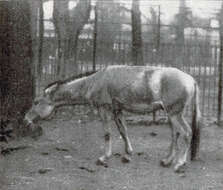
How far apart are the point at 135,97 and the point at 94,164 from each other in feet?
3.84

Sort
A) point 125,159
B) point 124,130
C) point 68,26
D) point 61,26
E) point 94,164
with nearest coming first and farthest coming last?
1. point 94,164
2. point 125,159
3. point 124,130
4. point 61,26
5. point 68,26

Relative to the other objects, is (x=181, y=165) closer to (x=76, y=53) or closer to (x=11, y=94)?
(x=11, y=94)

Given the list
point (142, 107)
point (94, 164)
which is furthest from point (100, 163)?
point (142, 107)

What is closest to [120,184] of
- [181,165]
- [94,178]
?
[94,178]

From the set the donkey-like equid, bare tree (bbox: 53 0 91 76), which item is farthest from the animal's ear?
bare tree (bbox: 53 0 91 76)

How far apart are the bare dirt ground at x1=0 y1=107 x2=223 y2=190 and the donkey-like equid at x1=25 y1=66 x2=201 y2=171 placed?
0.97 feet

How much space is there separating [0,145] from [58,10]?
854cm

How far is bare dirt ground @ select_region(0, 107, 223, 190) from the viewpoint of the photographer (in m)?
6.44

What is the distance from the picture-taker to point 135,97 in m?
7.36

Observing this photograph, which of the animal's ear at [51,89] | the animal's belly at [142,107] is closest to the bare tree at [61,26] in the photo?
the animal's ear at [51,89]

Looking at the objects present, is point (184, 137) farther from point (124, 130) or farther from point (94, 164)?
point (94, 164)

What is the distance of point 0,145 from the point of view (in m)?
8.21

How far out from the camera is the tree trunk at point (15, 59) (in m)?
8.66

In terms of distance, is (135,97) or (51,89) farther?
(51,89)
